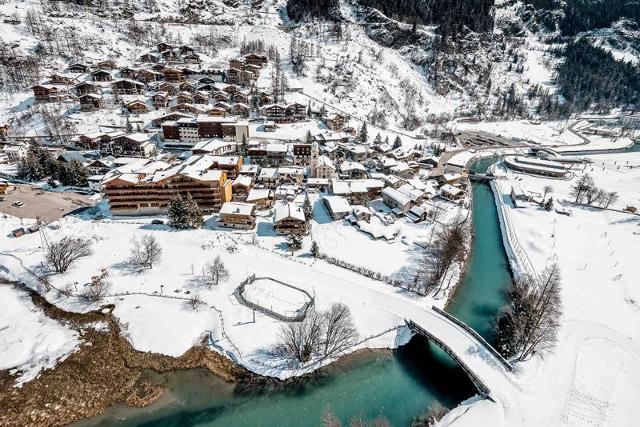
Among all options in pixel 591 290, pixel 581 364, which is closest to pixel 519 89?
pixel 591 290

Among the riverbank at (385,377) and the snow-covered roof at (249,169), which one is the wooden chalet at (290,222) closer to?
the riverbank at (385,377)

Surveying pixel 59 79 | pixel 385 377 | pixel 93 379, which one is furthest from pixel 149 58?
pixel 385 377

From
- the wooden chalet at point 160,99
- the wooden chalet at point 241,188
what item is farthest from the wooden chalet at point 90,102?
the wooden chalet at point 241,188

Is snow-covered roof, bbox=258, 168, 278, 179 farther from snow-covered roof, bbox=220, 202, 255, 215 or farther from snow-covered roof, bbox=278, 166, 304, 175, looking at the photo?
snow-covered roof, bbox=220, 202, 255, 215

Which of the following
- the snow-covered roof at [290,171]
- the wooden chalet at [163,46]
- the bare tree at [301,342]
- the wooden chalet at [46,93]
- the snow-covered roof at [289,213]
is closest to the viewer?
the bare tree at [301,342]

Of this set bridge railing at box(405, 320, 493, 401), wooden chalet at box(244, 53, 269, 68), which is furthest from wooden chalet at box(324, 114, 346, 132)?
bridge railing at box(405, 320, 493, 401)

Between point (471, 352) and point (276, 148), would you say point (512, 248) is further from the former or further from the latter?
point (276, 148)
